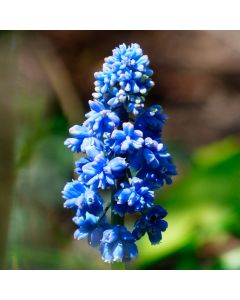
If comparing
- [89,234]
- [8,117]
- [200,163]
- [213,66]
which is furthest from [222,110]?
[89,234]

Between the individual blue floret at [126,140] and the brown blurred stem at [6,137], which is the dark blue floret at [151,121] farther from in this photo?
the brown blurred stem at [6,137]

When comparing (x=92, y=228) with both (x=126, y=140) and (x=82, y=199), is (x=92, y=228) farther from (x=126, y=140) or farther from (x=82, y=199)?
(x=126, y=140)

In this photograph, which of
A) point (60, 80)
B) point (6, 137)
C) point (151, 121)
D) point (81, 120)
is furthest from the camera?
point (60, 80)

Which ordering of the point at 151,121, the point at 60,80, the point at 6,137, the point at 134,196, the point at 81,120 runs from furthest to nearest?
1. the point at 60,80
2. the point at 81,120
3. the point at 6,137
4. the point at 151,121
5. the point at 134,196

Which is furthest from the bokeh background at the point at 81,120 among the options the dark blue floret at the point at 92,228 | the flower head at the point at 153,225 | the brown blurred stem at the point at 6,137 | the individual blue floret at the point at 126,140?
the individual blue floret at the point at 126,140

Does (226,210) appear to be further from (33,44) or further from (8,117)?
(33,44)

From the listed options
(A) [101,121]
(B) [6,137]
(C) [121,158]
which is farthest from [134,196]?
(B) [6,137]

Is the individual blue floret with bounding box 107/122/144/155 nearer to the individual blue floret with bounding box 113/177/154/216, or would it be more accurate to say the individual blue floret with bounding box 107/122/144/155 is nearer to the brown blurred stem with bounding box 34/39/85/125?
the individual blue floret with bounding box 113/177/154/216
